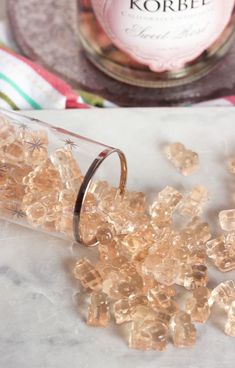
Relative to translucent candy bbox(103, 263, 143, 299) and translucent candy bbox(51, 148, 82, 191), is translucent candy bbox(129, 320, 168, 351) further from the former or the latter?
translucent candy bbox(51, 148, 82, 191)

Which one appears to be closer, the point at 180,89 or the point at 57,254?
the point at 57,254

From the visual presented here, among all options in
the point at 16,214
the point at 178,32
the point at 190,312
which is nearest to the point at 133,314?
the point at 190,312

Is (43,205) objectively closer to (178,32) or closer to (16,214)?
(16,214)

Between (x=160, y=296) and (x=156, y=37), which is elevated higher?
(x=156, y=37)

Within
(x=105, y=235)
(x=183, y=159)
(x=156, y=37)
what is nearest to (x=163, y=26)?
(x=156, y=37)

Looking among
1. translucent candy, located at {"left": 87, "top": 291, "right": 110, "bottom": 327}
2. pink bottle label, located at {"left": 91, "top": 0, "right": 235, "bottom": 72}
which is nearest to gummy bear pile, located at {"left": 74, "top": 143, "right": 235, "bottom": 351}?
translucent candy, located at {"left": 87, "top": 291, "right": 110, "bottom": 327}

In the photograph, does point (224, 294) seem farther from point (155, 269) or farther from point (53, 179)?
point (53, 179)
